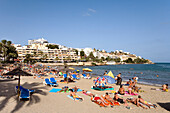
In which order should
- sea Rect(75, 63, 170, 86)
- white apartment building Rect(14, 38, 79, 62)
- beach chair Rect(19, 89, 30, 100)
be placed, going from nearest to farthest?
beach chair Rect(19, 89, 30, 100) → sea Rect(75, 63, 170, 86) → white apartment building Rect(14, 38, 79, 62)

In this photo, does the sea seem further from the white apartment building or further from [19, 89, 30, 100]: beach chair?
the white apartment building

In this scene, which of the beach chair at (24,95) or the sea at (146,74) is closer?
the beach chair at (24,95)

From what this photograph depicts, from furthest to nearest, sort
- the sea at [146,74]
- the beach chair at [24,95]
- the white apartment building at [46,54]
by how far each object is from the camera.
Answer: the white apartment building at [46,54], the sea at [146,74], the beach chair at [24,95]

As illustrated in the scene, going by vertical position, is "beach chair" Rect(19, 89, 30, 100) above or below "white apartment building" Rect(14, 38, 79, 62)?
below

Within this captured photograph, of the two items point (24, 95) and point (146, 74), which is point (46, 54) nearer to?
point (146, 74)

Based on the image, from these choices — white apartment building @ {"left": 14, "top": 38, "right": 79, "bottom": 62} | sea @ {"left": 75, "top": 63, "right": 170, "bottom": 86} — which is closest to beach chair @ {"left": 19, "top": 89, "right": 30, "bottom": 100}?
sea @ {"left": 75, "top": 63, "right": 170, "bottom": 86}

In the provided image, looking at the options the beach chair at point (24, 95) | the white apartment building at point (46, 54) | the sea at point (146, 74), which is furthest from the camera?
the white apartment building at point (46, 54)

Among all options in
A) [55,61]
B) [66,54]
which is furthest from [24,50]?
[66,54]

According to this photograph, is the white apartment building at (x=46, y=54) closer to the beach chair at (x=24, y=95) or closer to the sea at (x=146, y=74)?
the sea at (x=146, y=74)

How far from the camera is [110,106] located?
7.87 m

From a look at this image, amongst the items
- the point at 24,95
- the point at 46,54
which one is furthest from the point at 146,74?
the point at 46,54

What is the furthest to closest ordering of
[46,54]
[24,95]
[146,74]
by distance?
[46,54]
[146,74]
[24,95]

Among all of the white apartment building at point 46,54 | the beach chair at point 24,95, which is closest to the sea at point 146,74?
the beach chair at point 24,95

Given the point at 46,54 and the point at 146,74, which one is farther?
the point at 46,54
